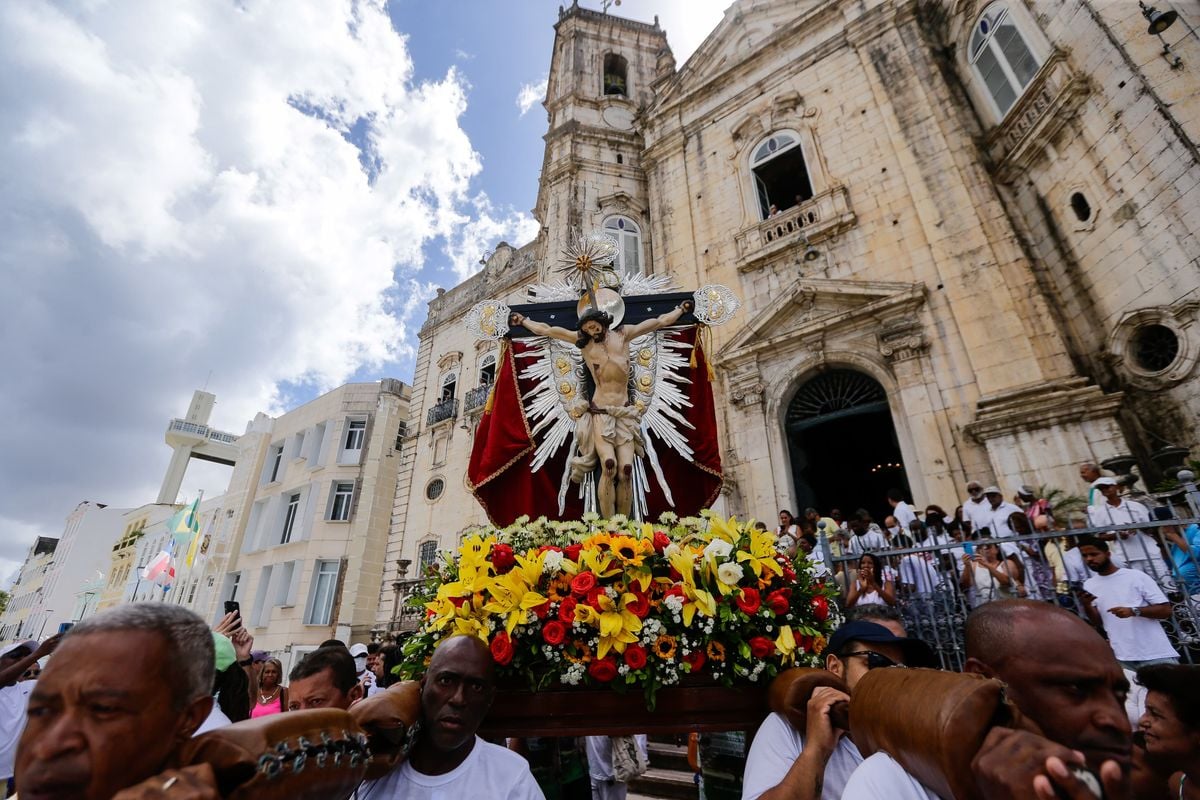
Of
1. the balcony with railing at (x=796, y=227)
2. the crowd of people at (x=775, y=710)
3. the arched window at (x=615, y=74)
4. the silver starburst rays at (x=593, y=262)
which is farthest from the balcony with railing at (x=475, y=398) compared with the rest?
the crowd of people at (x=775, y=710)

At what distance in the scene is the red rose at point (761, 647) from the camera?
229 centimetres

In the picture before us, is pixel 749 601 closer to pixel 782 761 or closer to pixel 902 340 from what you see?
pixel 782 761

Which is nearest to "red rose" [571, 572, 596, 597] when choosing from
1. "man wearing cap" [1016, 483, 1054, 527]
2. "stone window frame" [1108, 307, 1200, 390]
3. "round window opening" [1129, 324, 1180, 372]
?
"man wearing cap" [1016, 483, 1054, 527]

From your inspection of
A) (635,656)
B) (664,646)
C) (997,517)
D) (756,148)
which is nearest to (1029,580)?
(997,517)

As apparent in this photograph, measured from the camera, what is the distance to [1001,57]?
996cm

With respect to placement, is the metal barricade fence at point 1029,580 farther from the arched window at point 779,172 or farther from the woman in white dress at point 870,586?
the arched window at point 779,172

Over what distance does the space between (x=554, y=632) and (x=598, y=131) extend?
15.4m

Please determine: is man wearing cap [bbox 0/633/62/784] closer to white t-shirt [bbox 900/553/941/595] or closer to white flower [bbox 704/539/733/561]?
white flower [bbox 704/539/733/561]

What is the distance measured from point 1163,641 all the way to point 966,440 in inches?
172

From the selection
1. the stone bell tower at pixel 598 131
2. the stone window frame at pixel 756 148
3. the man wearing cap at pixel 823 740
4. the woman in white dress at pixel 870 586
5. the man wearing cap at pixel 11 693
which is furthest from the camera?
the stone bell tower at pixel 598 131

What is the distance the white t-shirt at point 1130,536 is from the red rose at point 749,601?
11.7 feet

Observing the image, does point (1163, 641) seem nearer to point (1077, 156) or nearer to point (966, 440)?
point (966, 440)

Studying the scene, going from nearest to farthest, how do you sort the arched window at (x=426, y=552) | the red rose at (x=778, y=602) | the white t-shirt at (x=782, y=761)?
1. the white t-shirt at (x=782, y=761)
2. the red rose at (x=778, y=602)
3. the arched window at (x=426, y=552)

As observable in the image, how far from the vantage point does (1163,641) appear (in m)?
3.91
